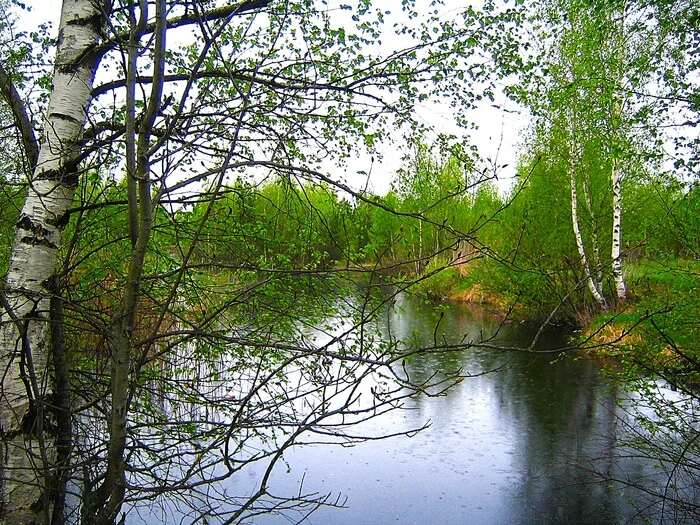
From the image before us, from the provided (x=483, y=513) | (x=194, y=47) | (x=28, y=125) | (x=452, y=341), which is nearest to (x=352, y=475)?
(x=483, y=513)

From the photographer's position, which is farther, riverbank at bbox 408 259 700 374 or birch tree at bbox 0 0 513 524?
riverbank at bbox 408 259 700 374

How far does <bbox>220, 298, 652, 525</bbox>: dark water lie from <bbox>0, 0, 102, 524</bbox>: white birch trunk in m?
1.93

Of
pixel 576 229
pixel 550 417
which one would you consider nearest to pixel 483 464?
pixel 550 417

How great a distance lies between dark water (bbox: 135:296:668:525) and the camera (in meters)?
5.83

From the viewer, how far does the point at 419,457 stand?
23.6 ft

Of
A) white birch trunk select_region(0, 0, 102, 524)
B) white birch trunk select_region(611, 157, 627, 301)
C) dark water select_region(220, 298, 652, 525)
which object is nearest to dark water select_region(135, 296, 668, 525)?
dark water select_region(220, 298, 652, 525)

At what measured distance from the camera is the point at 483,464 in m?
6.99

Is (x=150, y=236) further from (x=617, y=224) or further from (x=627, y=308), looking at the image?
(x=617, y=224)

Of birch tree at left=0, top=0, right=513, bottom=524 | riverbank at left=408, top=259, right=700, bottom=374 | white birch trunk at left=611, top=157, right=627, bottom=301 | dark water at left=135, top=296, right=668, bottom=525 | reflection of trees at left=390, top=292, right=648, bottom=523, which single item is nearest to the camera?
birch tree at left=0, top=0, right=513, bottom=524

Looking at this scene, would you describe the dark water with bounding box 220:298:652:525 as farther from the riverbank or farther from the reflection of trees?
the riverbank

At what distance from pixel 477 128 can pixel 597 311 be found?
10.8 metres

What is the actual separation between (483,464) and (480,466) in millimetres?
77

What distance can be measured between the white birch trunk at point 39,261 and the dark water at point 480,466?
6.44 feet

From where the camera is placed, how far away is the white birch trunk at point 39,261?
8.20 feet
